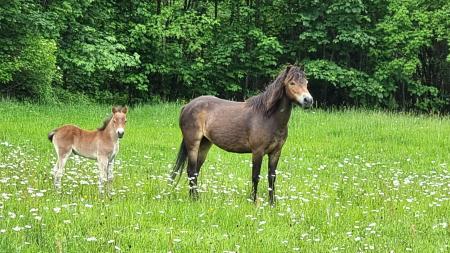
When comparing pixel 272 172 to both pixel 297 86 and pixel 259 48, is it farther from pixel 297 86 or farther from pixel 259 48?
pixel 259 48

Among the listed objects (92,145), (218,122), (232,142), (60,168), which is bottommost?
(60,168)

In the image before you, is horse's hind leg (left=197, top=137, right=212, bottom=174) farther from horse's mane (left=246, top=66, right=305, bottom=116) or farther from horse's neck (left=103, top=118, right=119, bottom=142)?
horse's neck (left=103, top=118, right=119, bottom=142)

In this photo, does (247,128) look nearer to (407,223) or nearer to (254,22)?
(407,223)

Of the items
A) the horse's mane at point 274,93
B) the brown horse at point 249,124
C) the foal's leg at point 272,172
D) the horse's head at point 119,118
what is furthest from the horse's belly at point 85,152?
the foal's leg at point 272,172

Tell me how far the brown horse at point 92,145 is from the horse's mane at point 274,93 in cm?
221

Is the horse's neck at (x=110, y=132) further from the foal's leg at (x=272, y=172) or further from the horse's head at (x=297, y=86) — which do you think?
the horse's head at (x=297, y=86)

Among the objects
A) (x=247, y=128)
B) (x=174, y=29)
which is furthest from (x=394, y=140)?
(x=174, y=29)

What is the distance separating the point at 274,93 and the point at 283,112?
34 centimetres

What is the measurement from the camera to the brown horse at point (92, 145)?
8867mm

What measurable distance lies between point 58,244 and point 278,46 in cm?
2591

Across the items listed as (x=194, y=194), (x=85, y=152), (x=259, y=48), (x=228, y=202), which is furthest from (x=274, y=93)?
(x=259, y=48)

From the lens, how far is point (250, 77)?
111 feet

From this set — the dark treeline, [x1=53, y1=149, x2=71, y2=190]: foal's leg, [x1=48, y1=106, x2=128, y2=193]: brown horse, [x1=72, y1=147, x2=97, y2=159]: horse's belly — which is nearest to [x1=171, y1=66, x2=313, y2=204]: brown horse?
[x1=48, y1=106, x2=128, y2=193]: brown horse

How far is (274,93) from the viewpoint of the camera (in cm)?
897
